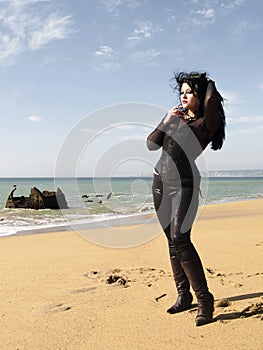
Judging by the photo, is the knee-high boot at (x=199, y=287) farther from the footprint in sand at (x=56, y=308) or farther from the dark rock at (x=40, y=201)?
the dark rock at (x=40, y=201)

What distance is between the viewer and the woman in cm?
306

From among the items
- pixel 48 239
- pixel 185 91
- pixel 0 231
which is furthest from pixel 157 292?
pixel 0 231

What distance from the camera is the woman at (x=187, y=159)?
10.0 ft

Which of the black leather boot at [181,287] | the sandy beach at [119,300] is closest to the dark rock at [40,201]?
the sandy beach at [119,300]

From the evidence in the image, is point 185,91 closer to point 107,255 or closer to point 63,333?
point 63,333

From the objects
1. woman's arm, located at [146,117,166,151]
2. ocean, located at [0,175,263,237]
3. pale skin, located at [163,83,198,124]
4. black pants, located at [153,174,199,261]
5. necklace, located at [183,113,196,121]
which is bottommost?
ocean, located at [0,175,263,237]

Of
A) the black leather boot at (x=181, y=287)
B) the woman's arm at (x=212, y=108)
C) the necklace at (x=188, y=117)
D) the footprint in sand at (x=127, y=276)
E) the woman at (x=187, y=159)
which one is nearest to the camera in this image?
the woman's arm at (x=212, y=108)

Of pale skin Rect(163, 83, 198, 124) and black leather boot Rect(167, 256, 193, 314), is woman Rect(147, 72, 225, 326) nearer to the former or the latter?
pale skin Rect(163, 83, 198, 124)

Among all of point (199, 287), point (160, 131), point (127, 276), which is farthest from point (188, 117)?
point (127, 276)

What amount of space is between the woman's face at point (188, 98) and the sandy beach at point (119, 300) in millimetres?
1736

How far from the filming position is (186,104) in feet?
10.4

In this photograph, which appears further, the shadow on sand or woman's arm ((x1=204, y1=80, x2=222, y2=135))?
the shadow on sand

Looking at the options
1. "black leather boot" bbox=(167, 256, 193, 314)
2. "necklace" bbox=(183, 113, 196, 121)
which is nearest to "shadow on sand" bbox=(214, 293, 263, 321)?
"black leather boot" bbox=(167, 256, 193, 314)

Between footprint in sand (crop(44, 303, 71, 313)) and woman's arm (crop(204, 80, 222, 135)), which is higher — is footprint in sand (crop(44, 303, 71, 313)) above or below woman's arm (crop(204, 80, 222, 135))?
below
